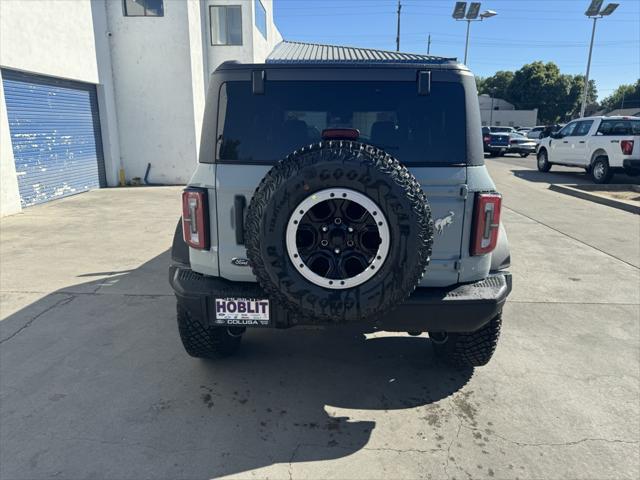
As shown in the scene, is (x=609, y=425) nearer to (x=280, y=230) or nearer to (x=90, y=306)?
(x=280, y=230)

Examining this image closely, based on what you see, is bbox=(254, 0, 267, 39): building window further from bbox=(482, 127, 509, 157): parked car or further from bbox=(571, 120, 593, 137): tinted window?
bbox=(482, 127, 509, 157): parked car

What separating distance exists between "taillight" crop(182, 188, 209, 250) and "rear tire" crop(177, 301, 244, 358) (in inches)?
24.0

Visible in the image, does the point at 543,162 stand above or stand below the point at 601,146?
below

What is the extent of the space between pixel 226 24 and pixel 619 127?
511 inches

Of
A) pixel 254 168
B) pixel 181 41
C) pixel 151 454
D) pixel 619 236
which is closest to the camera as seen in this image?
pixel 151 454

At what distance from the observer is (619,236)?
7.71 meters

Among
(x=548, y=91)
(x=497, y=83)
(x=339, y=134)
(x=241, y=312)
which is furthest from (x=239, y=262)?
(x=497, y=83)

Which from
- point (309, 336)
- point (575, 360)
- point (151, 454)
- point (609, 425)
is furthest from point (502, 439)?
point (151, 454)

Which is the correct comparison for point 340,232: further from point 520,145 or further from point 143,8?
point 520,145

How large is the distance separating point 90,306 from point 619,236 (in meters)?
8.16

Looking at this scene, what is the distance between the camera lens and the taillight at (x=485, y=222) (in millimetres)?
2568

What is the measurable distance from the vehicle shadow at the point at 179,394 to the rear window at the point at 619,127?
12.8 meters

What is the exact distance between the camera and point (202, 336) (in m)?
3.14

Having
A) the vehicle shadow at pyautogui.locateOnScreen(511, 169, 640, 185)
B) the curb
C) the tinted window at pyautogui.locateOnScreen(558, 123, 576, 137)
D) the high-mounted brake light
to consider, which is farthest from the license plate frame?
the tinted window at pyautogui.locateOnScreen(558, 123, 576, 137)
